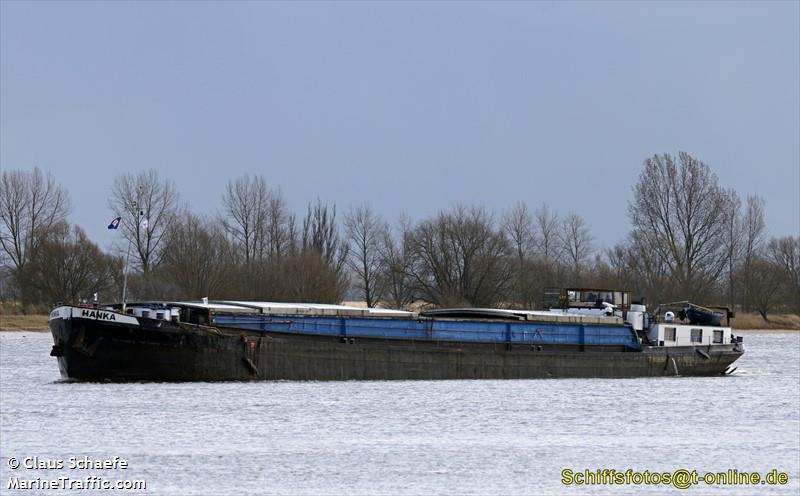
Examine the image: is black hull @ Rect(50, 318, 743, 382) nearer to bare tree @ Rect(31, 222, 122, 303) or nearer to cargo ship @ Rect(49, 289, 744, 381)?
cargo ship @ Rect(49, 289, 744, 381)

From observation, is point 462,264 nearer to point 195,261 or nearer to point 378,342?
point 195,261

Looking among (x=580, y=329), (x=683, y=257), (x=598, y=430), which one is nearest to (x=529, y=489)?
(x=598, y=430)

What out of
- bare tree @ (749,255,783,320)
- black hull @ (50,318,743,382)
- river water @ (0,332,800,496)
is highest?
bare tree @ (749,255,783,320)

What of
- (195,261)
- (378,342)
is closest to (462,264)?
(195,261)

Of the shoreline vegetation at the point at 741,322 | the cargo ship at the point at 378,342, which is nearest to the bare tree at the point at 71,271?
the shoreline vegetation at the point at 741,322

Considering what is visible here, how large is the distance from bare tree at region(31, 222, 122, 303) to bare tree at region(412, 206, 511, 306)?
96.7 feet

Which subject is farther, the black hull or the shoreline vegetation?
the shoreline vegetation

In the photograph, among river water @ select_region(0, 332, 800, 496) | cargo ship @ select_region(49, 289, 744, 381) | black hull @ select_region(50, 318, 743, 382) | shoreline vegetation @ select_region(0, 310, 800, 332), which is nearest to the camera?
river water @ select_region(0, 332, 800, 496)

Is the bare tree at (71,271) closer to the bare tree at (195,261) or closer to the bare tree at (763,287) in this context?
the bare tree at (195,261)

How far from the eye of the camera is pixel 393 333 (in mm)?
54906

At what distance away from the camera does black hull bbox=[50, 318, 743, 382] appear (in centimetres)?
4806

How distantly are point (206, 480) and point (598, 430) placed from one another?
14.5 m

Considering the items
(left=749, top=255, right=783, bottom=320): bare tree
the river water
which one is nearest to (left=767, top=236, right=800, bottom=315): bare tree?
(left=749, top=255, right=783, bottom=320): bare tree

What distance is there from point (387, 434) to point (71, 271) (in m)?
83.3
